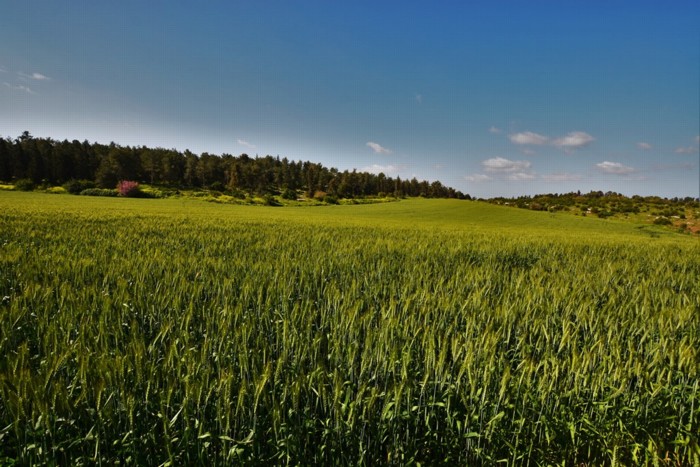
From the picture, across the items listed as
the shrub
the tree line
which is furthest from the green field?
the tree line

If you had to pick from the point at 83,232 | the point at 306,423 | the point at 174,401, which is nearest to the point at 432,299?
the point at 306,423

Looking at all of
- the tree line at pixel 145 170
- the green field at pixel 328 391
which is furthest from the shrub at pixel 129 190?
the green field at pixel 328 391

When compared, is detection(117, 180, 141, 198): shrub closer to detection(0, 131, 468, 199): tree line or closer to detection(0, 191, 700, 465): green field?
detection(0, 131, 468, 199): tree line

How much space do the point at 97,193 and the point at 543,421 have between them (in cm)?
A: 6650

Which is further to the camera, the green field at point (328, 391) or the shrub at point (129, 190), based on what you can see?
the shrub at point (129, 190)

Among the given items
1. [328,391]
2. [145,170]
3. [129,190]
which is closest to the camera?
[328,391]

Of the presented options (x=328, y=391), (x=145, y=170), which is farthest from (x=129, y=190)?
(x=328, y=391)

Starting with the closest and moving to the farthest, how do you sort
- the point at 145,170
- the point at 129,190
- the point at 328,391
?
1. the point at 328,391
2. the point at 129,190
3. the point at 145,170

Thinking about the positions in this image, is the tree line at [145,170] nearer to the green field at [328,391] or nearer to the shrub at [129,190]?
the shrub at [129,190]

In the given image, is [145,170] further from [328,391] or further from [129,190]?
[328,391]

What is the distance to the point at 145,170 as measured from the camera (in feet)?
279

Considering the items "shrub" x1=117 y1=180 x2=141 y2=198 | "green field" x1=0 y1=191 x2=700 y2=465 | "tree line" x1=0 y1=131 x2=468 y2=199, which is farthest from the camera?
"tree line" x1=0 y1=131 x2=468 y2=199

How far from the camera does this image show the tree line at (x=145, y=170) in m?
71.2

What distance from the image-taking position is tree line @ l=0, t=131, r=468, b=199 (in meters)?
71.2
